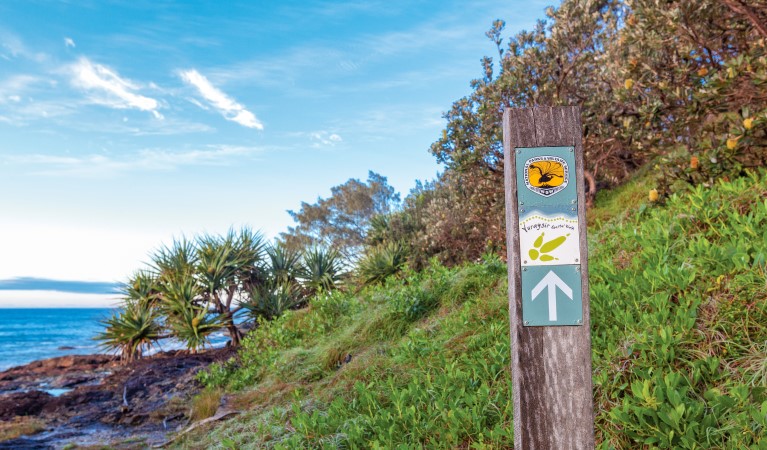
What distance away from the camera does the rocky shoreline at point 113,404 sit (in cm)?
824

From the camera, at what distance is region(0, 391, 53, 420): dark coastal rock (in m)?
10.1

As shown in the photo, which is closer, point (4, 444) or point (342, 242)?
point (4, 444)

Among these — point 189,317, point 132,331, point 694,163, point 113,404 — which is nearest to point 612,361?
point 694,163

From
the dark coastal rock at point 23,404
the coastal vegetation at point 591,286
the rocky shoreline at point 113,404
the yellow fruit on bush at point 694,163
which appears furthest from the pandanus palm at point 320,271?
the yellow fruit on bush at point 694,163

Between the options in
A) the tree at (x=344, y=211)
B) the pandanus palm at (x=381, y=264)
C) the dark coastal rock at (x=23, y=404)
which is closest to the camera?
the dark coastal rock at (x=23, y=404)

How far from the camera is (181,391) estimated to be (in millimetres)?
10289

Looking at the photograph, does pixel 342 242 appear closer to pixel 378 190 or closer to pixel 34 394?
pixel 378 190

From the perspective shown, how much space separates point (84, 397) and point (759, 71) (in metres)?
11.5

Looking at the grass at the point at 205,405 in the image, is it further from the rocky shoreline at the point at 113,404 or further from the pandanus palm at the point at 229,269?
the pandanus palm at the point at 229,269

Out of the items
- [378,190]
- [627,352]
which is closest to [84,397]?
[627,352]

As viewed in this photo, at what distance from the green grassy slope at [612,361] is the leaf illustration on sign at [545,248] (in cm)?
141

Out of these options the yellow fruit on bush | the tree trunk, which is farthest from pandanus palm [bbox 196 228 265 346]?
the yellow fruit on bush

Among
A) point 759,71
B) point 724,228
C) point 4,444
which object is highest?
point 759,71

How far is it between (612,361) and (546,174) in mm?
2181
